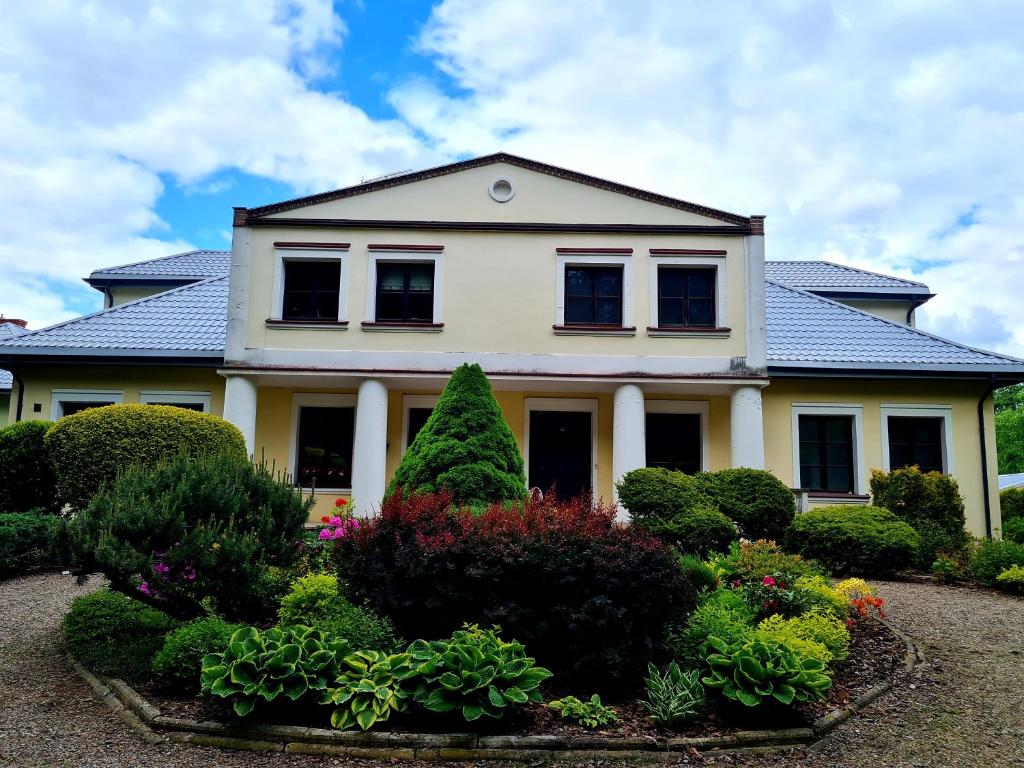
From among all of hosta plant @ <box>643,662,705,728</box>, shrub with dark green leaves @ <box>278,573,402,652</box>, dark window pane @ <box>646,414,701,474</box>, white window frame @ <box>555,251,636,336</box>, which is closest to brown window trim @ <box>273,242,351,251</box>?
white window frame @ <box>555,251,636,336</box>

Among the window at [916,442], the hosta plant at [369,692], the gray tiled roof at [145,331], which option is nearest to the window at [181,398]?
the gray tiled roof at [145,331]

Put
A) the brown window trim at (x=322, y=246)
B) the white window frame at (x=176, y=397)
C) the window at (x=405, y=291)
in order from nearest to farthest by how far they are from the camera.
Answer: the brown window trim at (x=322, y=246), the window at (x=405, y=291), the white window frame at (x=176, y=397)

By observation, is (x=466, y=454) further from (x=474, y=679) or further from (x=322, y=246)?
(x=322, y=246)

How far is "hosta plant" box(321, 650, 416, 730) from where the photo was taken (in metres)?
4.56

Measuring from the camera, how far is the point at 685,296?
594 inches

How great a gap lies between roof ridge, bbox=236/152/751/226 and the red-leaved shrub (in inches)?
412

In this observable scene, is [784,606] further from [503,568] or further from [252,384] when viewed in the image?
[252,384]

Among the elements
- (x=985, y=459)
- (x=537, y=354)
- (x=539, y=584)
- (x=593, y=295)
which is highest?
(x=593, y=295)

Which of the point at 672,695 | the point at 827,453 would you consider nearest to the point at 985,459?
the point at 827,453

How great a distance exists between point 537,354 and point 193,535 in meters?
9.56

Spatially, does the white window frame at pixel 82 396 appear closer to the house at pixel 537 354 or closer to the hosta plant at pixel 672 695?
the house at pixel 537 354

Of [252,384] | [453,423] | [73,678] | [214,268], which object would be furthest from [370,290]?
[73,678]

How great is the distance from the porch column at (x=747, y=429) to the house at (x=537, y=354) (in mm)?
44

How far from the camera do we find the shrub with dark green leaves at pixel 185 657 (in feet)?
17.1
